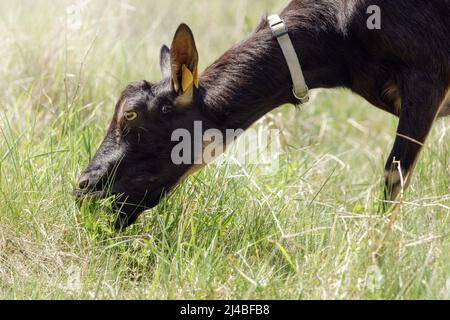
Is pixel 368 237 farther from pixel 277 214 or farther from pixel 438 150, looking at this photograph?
pixel 438 150

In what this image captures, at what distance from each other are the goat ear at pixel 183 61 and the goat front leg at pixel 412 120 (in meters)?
1.24

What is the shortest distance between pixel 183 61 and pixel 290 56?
0.65m

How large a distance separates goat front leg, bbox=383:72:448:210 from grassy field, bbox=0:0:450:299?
0.65 ft

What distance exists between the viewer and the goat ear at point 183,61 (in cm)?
512

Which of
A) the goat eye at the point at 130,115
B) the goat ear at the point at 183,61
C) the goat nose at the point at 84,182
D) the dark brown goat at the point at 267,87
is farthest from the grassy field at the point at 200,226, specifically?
the goat ear at the point at 183,61

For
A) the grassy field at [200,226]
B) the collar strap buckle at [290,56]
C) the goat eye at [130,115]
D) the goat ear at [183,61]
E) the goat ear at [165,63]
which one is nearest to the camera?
the grassy field at [200,226]

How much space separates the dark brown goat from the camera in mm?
5273

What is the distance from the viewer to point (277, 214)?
5531 millimetres

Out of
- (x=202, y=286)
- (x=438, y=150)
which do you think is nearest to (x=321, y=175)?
(x=438, y=150)

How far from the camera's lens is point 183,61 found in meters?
5.21

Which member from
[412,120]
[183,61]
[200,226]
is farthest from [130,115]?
[412,120]

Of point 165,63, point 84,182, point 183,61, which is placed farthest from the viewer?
point 165,63

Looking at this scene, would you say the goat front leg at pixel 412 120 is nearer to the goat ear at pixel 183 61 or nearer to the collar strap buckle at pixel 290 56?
the collar strap buckle at pixel 290 56

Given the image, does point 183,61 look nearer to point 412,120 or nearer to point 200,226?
point 200,226
